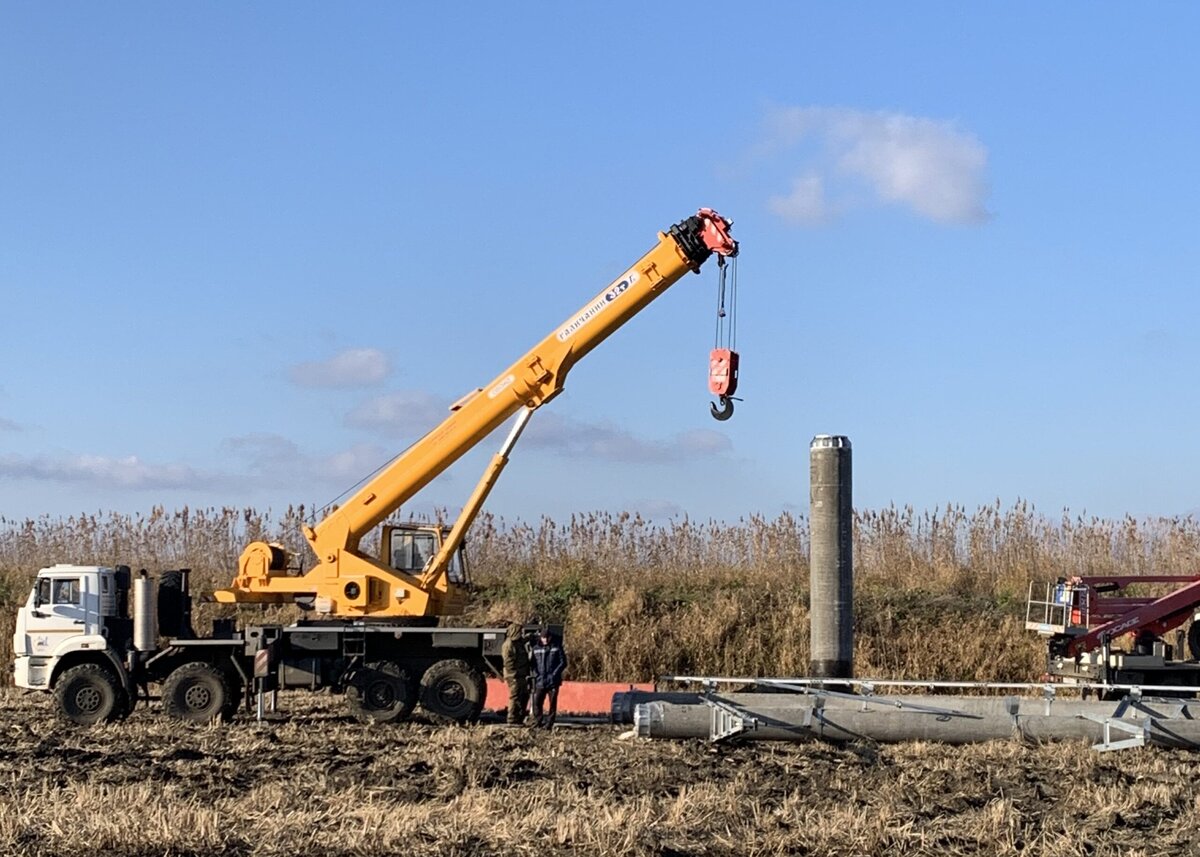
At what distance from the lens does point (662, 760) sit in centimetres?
1672

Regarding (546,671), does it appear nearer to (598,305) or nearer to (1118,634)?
(598,305)

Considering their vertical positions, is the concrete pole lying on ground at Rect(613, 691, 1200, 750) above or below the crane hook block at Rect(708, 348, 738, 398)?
below

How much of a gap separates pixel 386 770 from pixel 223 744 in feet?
11.5

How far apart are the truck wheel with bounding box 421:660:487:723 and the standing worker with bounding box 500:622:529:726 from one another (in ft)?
1.53

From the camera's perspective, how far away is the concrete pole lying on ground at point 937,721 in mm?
18156

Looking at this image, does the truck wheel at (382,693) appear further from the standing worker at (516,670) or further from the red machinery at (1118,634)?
the red machinery at (1118,634)

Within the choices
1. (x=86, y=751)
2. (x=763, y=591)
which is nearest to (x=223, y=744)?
(x=86, y=751)

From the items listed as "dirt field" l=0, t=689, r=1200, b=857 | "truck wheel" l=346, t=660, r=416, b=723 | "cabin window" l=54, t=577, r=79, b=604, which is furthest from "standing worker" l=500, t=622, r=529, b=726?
"cabin window" l=54, t=577, r=79, b=604

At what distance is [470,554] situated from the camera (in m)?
32.3

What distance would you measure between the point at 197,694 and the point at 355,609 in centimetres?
242

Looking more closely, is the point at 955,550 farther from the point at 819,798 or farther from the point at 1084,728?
the point at 819,798

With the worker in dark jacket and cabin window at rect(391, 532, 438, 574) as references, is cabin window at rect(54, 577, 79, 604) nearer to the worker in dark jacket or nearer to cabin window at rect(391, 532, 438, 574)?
cabin window at rect(391, 532, 438, 574)

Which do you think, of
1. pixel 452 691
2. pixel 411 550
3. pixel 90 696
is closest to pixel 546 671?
pixel 452 691

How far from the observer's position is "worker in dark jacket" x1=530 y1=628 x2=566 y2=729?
21.1 meters
